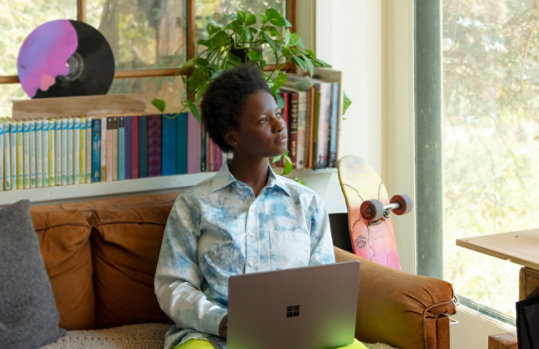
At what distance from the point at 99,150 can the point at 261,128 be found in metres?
0.68

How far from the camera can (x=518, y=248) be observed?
2127mm

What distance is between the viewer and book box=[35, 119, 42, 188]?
2.59 metres

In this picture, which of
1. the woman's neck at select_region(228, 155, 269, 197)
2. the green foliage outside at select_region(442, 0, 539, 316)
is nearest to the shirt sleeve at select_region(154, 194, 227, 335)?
the woman's neck at select_region(228, 155, 269, 197)

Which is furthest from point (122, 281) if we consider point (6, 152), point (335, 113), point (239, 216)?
point (335, 113)

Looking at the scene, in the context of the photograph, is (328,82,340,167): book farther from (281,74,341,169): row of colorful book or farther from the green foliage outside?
the green foliage outside

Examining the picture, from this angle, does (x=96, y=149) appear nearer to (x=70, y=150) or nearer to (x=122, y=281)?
(x=70, y=150)

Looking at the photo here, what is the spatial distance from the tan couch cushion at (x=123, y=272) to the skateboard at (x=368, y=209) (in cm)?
70

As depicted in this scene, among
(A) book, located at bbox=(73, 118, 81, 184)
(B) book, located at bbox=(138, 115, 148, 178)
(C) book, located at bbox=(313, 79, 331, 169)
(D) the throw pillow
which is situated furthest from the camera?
(C) book, located at bbox=(313, 79, 331, 169)

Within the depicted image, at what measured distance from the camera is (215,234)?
2.33 m

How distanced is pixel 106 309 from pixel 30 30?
100 cm

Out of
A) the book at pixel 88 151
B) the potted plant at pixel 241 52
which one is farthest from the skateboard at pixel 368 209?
the book at pixel 88 151

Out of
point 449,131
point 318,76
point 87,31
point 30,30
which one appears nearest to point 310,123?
point 318,76

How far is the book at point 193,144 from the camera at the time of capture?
283cm

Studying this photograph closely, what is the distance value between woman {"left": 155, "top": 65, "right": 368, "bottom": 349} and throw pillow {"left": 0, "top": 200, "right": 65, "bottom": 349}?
330 millimetres
